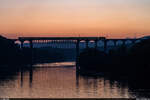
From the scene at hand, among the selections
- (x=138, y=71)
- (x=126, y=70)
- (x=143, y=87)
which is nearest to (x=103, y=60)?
(x=126, y=70)

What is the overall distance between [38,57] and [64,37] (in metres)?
20.0

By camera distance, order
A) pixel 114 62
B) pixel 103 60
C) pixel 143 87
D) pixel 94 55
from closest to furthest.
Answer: pixel 143 87, pixel 114 62, pixel 103 60, pixel 94 55

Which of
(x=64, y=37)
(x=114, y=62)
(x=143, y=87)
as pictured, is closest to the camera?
(x=143, y=87)

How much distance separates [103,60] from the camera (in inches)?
3696

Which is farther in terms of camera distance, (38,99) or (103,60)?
(103,60)

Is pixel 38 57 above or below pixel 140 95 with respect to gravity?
below

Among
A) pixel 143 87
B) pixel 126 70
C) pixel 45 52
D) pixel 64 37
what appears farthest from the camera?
pixel 45 52

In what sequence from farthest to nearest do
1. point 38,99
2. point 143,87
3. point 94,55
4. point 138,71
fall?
point 94,55 < point 138,71 < point 143,87 < point 38,99

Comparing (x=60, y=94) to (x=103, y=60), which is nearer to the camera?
(x=60, y=94)

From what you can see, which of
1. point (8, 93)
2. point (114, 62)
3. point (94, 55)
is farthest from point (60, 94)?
point (94, 55)

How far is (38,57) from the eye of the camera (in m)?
165

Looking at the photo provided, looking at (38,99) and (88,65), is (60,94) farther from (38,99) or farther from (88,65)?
(88,65)

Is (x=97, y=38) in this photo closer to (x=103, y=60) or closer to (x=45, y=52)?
(x=45, y=52)

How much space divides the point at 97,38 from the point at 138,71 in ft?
276
